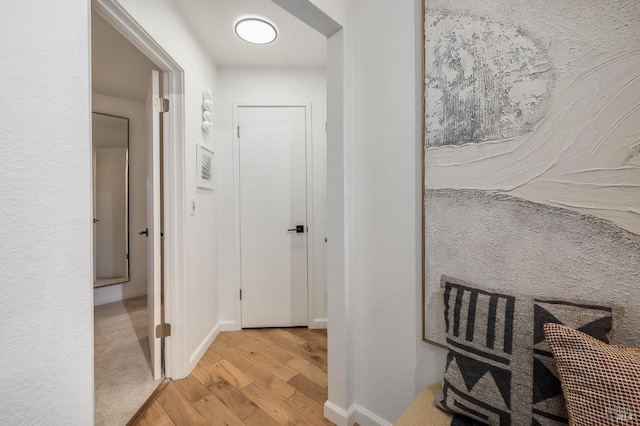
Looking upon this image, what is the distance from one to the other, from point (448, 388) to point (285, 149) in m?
2.18

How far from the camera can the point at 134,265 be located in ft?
11.5

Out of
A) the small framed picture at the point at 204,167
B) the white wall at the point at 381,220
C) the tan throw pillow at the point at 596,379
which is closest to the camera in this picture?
the tan throw pillow at the point at 596,379

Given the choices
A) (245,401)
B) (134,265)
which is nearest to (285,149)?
(245,401)

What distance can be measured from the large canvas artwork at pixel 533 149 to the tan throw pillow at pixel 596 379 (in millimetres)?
246

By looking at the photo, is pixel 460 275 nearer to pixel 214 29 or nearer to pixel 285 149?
pixel 285 149

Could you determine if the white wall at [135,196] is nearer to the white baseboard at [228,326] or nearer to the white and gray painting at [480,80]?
the white baseboard at [228,326]

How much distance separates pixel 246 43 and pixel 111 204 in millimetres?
2691

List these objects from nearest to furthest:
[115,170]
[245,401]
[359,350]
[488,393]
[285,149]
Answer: [488,393], [359,350], [245,401], [285,149], [115,170]

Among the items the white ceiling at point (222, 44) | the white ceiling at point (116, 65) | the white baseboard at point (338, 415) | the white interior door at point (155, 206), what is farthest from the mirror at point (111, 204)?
the white baseboard at point (338, 415)

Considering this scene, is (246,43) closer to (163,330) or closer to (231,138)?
(231,138)

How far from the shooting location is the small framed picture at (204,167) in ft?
6.74

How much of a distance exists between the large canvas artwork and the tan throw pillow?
0.25 metres

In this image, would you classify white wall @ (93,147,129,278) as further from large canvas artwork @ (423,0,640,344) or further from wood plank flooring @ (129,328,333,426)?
large canvas artwork @ (423,0,640,344)

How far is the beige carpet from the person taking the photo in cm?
157
